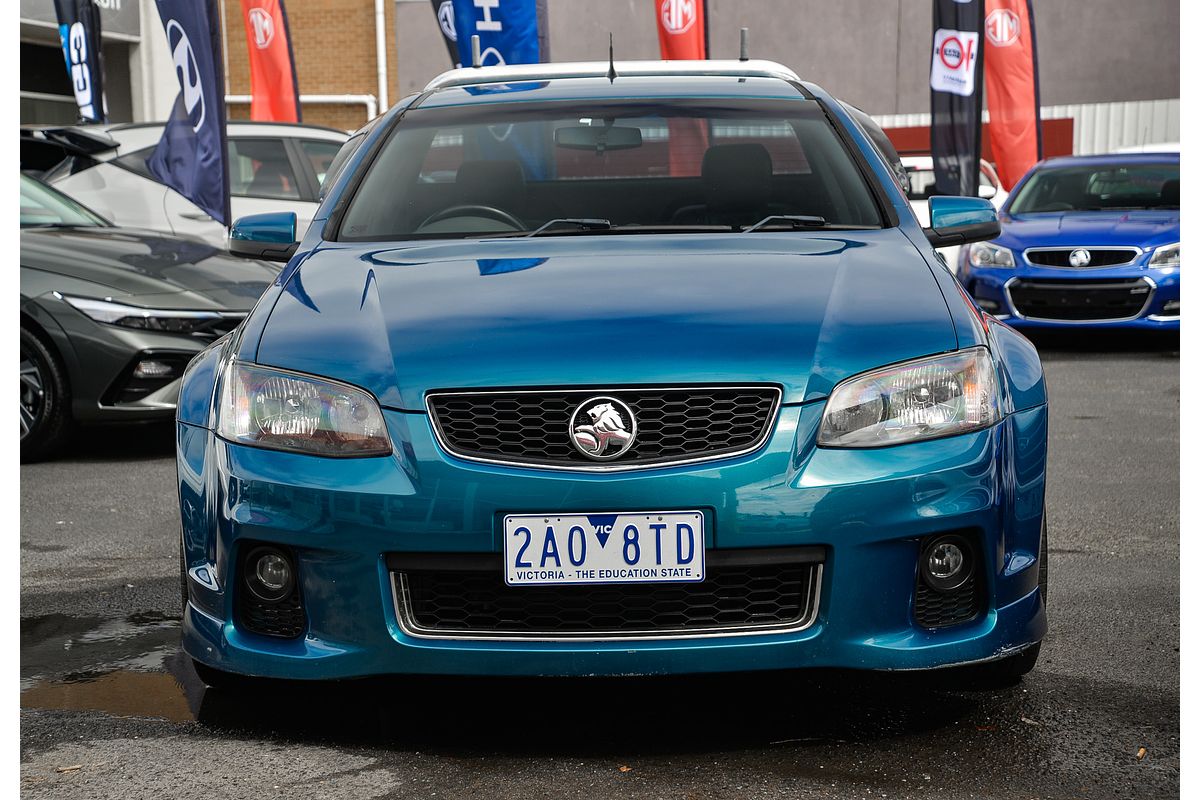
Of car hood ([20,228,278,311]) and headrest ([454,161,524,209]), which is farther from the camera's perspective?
car hood ([20,228,278,311])

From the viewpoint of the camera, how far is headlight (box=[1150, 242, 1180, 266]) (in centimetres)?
1137

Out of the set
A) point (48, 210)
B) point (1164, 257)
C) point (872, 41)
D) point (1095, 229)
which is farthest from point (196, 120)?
point (872, 41)

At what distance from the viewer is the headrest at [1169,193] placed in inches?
495

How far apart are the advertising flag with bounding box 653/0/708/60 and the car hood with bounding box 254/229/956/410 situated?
13648mm

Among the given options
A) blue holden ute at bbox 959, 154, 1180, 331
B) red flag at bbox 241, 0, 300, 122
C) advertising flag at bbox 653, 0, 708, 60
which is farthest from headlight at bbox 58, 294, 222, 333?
advertising flag at bbox 653, 0, 708, 60

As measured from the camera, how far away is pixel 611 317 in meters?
3.26

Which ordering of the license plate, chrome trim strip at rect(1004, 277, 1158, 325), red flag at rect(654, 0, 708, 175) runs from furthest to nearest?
red flag at rect(654, 0, 708, 175) < chrome trim strip at rect(1004, 277, 1158, 325) < the license plate

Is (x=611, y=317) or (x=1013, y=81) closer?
(x=611, y=317)

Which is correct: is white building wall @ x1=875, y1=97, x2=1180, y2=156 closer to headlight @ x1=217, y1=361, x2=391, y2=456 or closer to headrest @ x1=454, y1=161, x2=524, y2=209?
headrest @ x1=454, y1=161, x2=524, y2=209

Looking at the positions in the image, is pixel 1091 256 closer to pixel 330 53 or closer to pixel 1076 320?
pixel 1076 320

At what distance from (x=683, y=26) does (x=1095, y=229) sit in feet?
21.9

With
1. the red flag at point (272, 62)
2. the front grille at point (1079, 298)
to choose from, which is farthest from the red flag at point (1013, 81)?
the red flag at point (272, 62)
